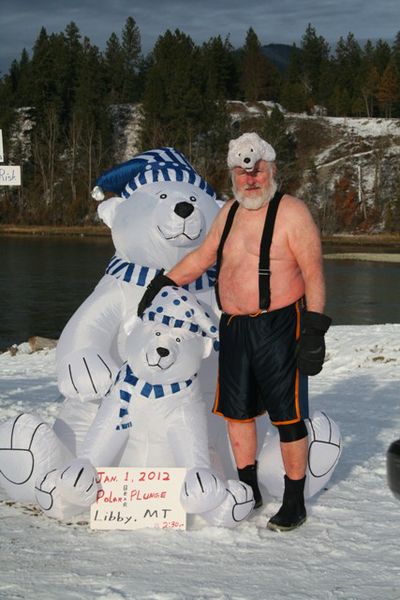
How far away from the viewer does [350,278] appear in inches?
995

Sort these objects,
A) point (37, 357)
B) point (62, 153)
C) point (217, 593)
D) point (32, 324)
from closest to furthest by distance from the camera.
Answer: point (217, 593) → point (37, 357) → point (32, 324) → point (62, 153)

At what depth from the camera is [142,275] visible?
12.7 ft

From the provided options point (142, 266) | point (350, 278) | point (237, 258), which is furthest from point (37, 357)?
point (350, 278)

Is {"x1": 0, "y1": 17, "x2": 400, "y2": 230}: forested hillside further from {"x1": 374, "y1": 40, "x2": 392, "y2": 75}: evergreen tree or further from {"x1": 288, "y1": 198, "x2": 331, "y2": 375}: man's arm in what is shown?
{"x1": 288, "y1": 198, "x2": 331, "y2": 375}: man's arm

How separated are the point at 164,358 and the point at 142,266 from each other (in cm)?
61

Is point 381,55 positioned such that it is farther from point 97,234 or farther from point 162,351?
point 162,351

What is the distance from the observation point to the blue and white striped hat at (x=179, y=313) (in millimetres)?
3541

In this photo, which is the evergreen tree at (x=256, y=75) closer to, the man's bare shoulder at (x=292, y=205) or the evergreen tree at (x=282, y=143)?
the evergreen tree at (x=282, y=143)

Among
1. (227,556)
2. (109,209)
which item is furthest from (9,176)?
(227,556)

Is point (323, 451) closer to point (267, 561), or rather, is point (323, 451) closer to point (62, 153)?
point (267, 561)

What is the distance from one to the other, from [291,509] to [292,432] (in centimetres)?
32

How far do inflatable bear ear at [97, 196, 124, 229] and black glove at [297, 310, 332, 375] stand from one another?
4.21 feet

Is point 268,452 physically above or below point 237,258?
below

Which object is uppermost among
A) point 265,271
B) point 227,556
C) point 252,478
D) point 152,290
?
point 265,271
